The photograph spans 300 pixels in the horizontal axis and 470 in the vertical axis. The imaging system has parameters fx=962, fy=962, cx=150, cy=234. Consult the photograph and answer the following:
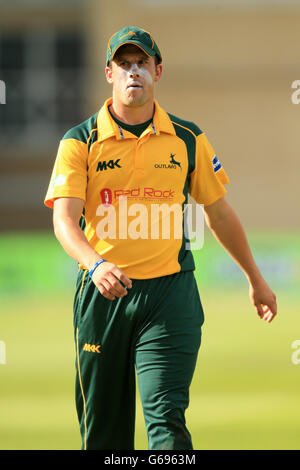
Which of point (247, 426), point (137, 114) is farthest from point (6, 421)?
point (137, 114)

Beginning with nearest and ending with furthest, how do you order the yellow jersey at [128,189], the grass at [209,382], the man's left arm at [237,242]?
the yellow jersey at [128,189] < the man's left arm at [237,242] < the grass at [209,382]

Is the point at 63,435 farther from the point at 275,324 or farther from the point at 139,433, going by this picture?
the point at 275,324

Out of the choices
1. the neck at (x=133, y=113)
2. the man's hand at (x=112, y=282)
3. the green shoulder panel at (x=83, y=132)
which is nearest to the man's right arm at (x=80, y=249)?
the man's hand at (x=112, y=282)

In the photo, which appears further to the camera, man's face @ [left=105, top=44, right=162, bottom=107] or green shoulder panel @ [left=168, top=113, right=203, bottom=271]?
green shoulder panel @ [left=168, top=113, right=203, bottom=271]

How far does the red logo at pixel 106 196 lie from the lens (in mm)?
5059

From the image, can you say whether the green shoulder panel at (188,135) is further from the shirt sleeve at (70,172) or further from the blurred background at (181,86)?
the blurred background at (181,86)

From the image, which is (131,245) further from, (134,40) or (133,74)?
(134,40)


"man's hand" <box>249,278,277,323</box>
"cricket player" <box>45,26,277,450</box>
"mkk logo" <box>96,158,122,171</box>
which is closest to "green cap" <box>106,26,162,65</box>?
"cricket player" <box>45,26,277,450</box>

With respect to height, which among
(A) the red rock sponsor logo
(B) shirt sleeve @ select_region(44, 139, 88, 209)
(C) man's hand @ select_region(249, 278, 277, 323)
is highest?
(B) shirt sleeve @ select_region(44, 139, 88, 209)

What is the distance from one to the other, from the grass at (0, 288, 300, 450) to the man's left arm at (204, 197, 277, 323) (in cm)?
183

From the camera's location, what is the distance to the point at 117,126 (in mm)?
5109

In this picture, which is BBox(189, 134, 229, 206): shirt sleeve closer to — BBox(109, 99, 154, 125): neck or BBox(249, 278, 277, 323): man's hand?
BBox(109, 99, 154, 125): neck

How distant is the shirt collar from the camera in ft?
16.6

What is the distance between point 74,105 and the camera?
28.6m
